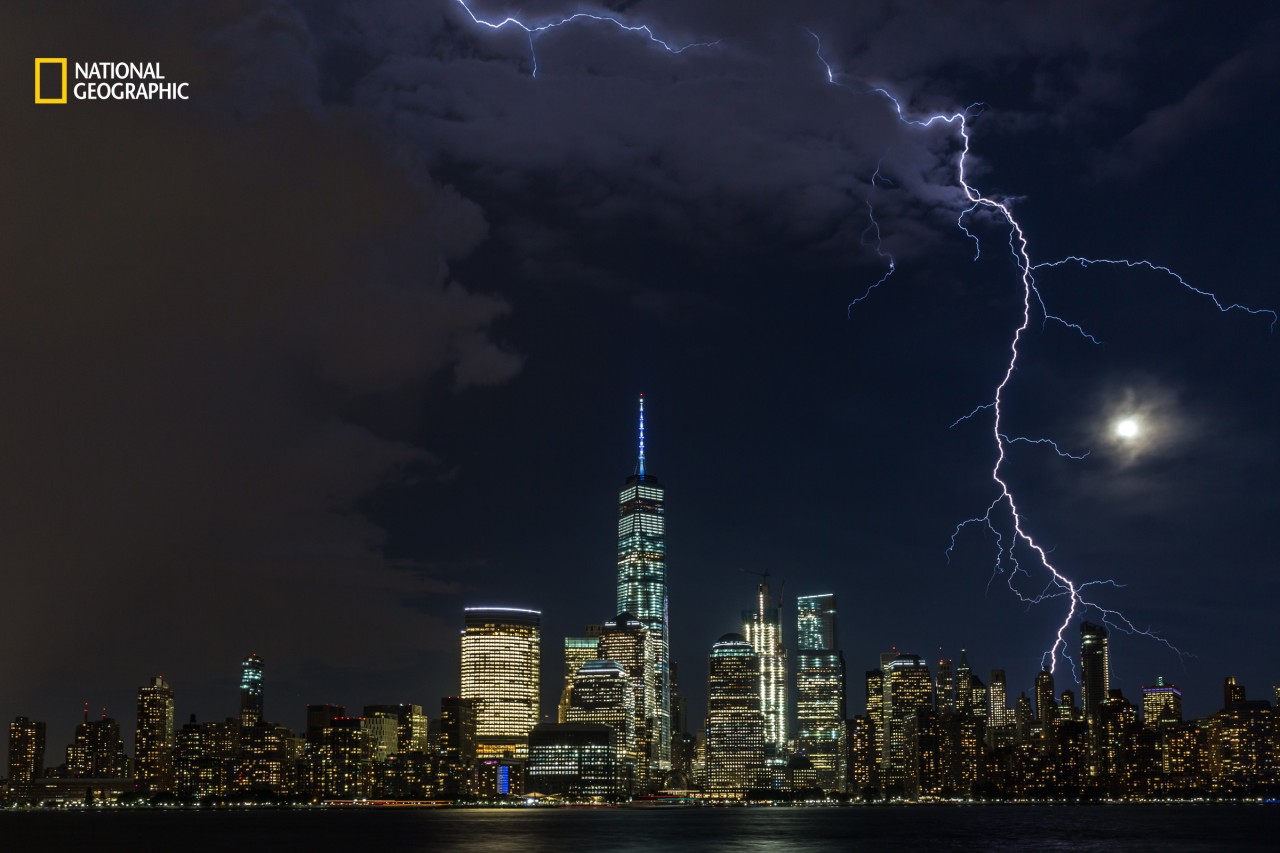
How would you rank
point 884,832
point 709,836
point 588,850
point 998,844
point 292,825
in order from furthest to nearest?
point 292,825 < point 884,832 < point 709,836 < point 998,844 < point 588,850

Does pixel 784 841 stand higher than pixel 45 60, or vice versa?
pixel 45 60

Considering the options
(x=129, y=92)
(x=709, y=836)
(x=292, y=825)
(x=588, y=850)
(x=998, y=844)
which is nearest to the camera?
(x=129, y=92)

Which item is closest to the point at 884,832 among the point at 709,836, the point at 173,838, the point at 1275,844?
the point at 709,836

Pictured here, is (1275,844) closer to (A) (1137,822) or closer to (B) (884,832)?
(B) (884,832)

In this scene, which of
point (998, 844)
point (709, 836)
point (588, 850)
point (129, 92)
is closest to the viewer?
point (129, 92)

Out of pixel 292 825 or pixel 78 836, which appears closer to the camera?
pixel 78 836

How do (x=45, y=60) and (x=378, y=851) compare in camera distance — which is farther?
(x=378, y=851)

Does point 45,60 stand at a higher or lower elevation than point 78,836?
higher

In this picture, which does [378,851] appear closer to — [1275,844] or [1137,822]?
[1275,844]

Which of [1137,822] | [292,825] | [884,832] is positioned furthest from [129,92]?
[1137,822]
